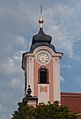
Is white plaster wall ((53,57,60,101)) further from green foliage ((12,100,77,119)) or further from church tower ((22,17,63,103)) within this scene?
green foliage ((12,100,77,119))

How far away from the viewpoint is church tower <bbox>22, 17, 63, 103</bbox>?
52250mm

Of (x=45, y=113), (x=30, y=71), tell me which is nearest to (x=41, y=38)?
(x=30, y=71)

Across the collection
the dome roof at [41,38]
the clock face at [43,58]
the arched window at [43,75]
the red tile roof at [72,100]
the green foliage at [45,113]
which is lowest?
the green foliage at [45,113]

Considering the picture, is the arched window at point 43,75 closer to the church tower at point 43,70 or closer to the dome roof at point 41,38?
the church tower at point 43,70

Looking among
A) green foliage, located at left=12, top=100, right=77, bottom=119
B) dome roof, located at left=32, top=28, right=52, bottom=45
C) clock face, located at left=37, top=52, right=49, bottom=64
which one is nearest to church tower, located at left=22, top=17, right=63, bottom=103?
clock face, located at left=37, top=52, right=49, bottom=64

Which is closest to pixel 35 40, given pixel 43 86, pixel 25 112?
pixel 43 86

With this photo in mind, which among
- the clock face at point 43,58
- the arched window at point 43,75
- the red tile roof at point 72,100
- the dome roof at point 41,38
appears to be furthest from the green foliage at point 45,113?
the dome roof at point 41,38

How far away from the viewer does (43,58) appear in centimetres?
5312

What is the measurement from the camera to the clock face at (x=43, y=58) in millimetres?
53031

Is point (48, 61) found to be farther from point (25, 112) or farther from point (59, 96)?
point (25, 112)

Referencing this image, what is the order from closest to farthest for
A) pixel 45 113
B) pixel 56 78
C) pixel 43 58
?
1. pixel 45 113
2. pixel 56 78
3. pixel 43 58

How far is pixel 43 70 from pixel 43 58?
1100mm

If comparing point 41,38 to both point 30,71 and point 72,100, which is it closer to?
point 30,71

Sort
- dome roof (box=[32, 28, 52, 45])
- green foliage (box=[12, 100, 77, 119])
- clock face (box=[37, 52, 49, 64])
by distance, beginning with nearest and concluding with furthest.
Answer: green foliage (box=[12, 100, 77, 119]) → clock face (box=[37, 52, 49, 64]) → dome roof (box=[32, 28, 52, 45])
